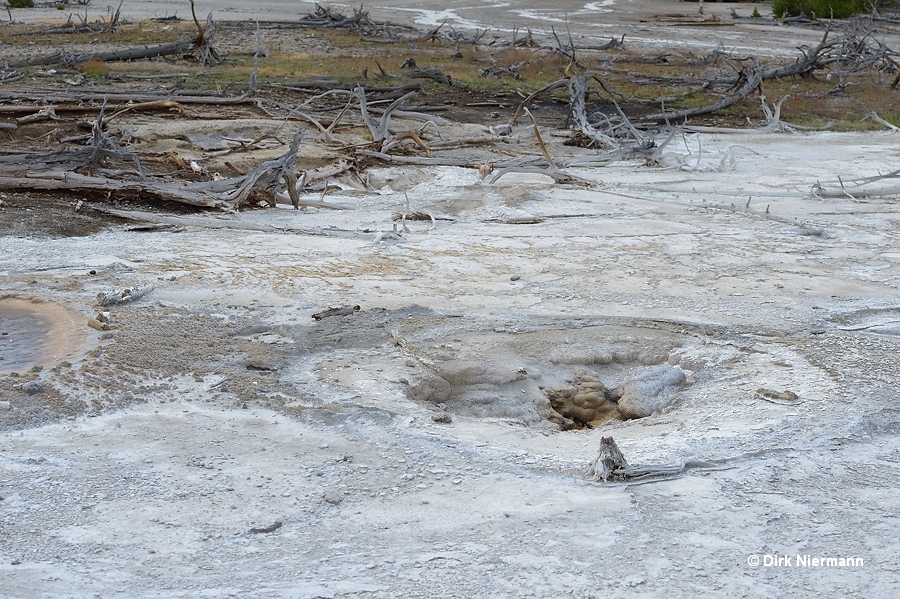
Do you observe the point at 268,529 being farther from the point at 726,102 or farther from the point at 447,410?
the point at 726,102

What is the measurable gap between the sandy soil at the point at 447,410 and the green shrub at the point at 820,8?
70.9 feet

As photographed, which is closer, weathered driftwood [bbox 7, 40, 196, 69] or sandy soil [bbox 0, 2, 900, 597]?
sandy soil [bbox 0, 2, 900, 597]

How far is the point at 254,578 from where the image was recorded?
11.2ft

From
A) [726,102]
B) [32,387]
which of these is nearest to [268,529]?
[32,387]

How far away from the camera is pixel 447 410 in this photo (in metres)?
4.87

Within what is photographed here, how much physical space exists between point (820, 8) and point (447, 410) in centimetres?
2616

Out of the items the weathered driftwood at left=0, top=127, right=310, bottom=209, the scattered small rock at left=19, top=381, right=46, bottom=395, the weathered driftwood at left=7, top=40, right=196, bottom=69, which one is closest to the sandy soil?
A: the scattered small rock at left=19, top=381, right=46, bottom=395

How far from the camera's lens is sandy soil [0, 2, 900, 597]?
3.52m

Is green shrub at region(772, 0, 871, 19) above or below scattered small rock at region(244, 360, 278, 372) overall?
above

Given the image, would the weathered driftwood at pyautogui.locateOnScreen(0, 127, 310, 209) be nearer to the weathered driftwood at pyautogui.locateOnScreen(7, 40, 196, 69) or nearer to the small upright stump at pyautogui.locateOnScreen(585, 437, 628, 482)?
the small upright stump at pyautogui.locateOnScreen(585, 437, 628, 482)

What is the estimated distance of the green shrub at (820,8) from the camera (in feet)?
89.5

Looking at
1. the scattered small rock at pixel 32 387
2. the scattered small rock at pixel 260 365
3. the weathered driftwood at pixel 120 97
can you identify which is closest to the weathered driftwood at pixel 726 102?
the weathered driftwood at pixel 120 97

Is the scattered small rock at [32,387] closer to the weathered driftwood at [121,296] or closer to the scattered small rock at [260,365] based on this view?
the scattered small rock at [260,365]

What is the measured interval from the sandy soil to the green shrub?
70.9 feet
